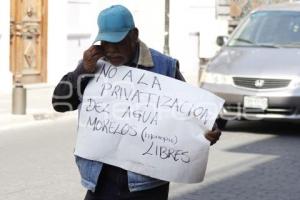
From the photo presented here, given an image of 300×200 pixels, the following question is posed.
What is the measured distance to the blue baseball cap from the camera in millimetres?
4141

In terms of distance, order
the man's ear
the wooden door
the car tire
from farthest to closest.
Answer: the wooden door → the car tire → the man's ear

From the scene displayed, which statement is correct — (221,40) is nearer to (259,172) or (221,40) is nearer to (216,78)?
(216,78)

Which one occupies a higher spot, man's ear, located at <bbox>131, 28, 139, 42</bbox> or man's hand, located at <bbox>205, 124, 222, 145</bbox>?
man's ear, located at <bbox>131, 28, 139, 42</bbox>

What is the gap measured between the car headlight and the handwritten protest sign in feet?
27.7

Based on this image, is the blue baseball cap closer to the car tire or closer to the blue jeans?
the blue jeans

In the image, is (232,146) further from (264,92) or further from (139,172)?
(139,172)

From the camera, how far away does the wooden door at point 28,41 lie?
60.7 feet

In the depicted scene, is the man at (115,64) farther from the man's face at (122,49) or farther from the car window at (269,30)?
the car window at (269,30)

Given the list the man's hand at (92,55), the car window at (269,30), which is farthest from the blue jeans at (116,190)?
the car window at (269,30)

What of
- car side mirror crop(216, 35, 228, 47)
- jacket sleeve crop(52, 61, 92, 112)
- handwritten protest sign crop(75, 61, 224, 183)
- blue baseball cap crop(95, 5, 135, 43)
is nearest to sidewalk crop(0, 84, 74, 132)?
car side mirror crop(216, 35, 228, 47)

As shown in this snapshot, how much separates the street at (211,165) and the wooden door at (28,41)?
4.77 meters

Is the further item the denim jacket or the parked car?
the parked car

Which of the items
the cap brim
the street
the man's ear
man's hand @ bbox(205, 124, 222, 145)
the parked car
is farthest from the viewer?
the parked car

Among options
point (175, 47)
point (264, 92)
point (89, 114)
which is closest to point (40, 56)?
point (175, 47)
